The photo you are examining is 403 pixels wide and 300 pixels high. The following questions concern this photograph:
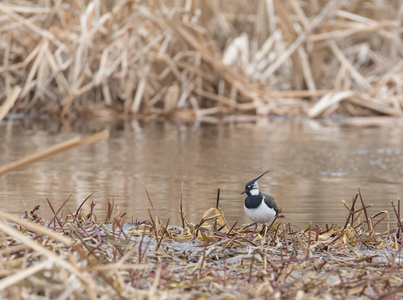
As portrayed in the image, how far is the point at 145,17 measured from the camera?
13984 mm

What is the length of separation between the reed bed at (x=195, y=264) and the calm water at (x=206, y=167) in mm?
1007

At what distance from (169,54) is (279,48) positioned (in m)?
2.32

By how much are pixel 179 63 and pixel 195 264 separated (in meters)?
11.5

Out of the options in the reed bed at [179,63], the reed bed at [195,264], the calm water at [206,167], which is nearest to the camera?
the reed bed at [195,264]

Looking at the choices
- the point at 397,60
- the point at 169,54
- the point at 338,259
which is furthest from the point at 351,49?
the point at 338,259

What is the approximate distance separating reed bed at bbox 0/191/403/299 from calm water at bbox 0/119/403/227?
1.01 meters

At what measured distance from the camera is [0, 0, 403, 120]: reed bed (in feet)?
45.9

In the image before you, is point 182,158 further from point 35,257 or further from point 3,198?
point 35,257

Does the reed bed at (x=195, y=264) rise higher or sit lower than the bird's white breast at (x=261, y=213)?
lower

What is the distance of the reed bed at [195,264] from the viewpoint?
2.58 meters

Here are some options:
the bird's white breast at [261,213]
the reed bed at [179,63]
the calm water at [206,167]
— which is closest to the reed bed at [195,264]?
the bird's white breast at [261,213]

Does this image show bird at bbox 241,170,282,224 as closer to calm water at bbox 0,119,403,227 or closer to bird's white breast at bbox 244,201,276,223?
bird's white breast at bbox 244,201,276,223

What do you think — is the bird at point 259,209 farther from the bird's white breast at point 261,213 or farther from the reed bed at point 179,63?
the reed bed at point 179,63

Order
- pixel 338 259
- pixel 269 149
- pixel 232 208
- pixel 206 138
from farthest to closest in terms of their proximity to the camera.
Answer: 1. pixel 206 138
2. pixel 269 149
3. pixel 232 208
4. pixel 338 259
